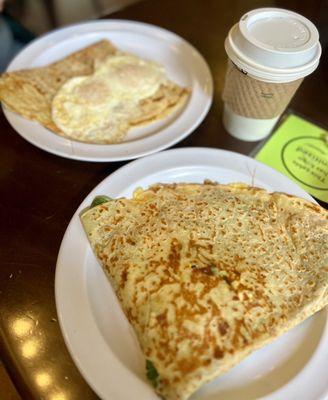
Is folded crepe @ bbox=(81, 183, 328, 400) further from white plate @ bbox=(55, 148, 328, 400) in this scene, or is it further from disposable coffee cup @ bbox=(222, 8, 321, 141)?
disposable coffee cup @ bbox=(222, 8, 321, 141)

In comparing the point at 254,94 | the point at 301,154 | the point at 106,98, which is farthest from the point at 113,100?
the point at 301,154

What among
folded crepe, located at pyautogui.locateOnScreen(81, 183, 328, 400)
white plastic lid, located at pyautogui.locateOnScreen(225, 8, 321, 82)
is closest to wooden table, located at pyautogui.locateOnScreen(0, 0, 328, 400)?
folded crepe, located at pyautogui.locateOnScreen(81, 183, 328, 400)

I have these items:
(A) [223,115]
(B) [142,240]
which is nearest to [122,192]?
(B) [142,240]

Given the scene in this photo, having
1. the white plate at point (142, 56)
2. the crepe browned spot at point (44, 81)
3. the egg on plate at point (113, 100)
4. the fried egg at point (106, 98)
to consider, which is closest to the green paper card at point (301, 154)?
the white plate at point (142, 56)

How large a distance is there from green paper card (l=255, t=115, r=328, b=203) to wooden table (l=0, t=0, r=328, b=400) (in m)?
Result: 0.07

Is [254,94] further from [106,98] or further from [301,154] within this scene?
[106,98]

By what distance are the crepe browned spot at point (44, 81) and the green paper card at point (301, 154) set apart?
77cm

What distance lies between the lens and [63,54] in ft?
5.35

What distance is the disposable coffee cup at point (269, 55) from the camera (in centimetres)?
105

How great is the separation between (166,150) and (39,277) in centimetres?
57

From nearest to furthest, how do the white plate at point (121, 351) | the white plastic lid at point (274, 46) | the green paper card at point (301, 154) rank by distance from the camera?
the white plate at point (121, 351), the white plastic lid at point (274, 46), the green paper card at point (301, 154)

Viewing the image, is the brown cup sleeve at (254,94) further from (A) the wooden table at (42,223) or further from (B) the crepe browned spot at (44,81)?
(B) the crepe browned spot at (44,81)

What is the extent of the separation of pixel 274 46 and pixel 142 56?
0.77m

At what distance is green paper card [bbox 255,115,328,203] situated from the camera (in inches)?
48.9
